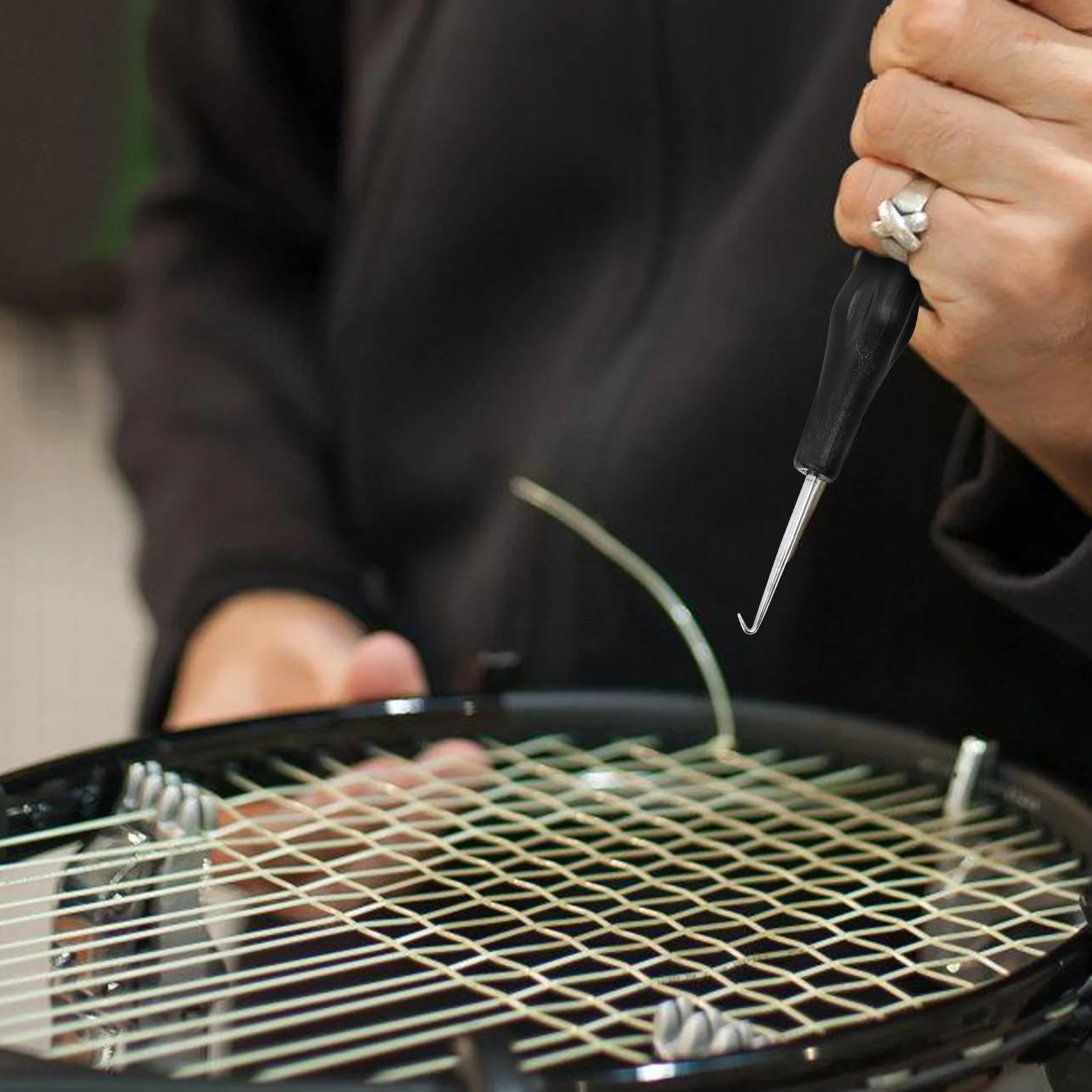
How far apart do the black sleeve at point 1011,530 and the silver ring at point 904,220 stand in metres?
0.10

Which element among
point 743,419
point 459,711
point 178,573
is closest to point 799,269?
point 743,419

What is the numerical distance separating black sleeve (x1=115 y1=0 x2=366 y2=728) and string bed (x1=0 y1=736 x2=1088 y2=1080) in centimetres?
25

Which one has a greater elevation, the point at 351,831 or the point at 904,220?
the point at 904,220

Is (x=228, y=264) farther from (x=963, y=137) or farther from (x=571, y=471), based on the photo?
(x=963, y=137)

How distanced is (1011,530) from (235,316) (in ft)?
1.52

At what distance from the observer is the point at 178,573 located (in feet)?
2.39

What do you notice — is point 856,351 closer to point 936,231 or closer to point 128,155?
point 936,231

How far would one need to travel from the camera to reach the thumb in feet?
1.86

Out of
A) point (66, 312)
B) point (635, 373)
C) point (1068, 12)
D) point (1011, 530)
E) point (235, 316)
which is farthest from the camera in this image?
point (66, 312)

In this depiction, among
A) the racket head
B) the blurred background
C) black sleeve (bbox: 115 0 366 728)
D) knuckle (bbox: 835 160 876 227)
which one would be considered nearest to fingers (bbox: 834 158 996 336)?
knuckle (bbox: 835 160 876 227)

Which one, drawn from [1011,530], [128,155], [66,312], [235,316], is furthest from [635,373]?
[66,312]

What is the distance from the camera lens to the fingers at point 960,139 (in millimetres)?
378

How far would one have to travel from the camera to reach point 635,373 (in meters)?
0.61

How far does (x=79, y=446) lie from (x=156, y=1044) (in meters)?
1.88
